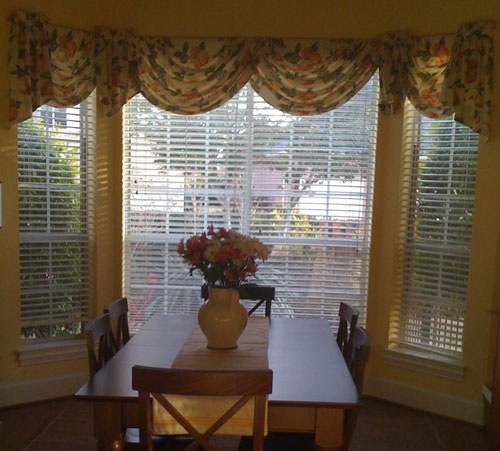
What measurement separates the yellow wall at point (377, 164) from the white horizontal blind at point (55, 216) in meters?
0.09

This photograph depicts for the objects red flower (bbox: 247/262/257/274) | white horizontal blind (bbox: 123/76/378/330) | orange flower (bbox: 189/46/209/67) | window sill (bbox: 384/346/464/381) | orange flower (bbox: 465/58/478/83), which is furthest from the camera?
white horizontal blind (bbox: 123/76/378/330)

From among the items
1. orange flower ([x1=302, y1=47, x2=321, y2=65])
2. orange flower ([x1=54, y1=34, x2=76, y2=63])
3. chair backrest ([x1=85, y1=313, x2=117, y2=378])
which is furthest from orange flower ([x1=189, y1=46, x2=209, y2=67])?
chair backrest ([x1=85, y1=313, x2=117, y2=378])

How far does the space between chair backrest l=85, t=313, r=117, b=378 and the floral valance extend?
5.39 ft

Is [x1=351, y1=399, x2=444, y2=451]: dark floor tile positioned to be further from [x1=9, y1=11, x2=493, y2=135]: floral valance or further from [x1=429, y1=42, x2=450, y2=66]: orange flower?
[x1=429, y1=42, x2=450, y2=66]: orange flower

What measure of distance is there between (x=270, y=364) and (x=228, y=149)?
1973 mm

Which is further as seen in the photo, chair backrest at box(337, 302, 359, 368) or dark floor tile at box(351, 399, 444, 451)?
dark floor tile at box(351, 399, 444, 451)

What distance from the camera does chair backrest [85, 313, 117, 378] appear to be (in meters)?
2.13

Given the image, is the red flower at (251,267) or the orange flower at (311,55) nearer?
the red flower at (251,267)

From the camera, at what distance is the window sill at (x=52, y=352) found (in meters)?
3.43

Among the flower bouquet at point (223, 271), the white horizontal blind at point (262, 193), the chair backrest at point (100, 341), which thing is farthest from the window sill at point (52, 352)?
the flower bouquet at point (223, 271)

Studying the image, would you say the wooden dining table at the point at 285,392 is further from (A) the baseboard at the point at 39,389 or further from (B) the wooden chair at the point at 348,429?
(A) the baseboard at the point at 39,389

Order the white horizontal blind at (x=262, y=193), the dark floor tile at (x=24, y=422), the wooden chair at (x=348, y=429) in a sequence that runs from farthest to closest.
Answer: the white horizontal blind at (x=262, y=193), the dark floor tile at (x=24, y=422), the wooden chair at (x=348, y=429)

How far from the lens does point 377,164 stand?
3607mm

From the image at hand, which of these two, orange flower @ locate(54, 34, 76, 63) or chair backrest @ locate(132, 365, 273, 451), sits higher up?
orange flower @ locate(54, 34, 76, 63)
